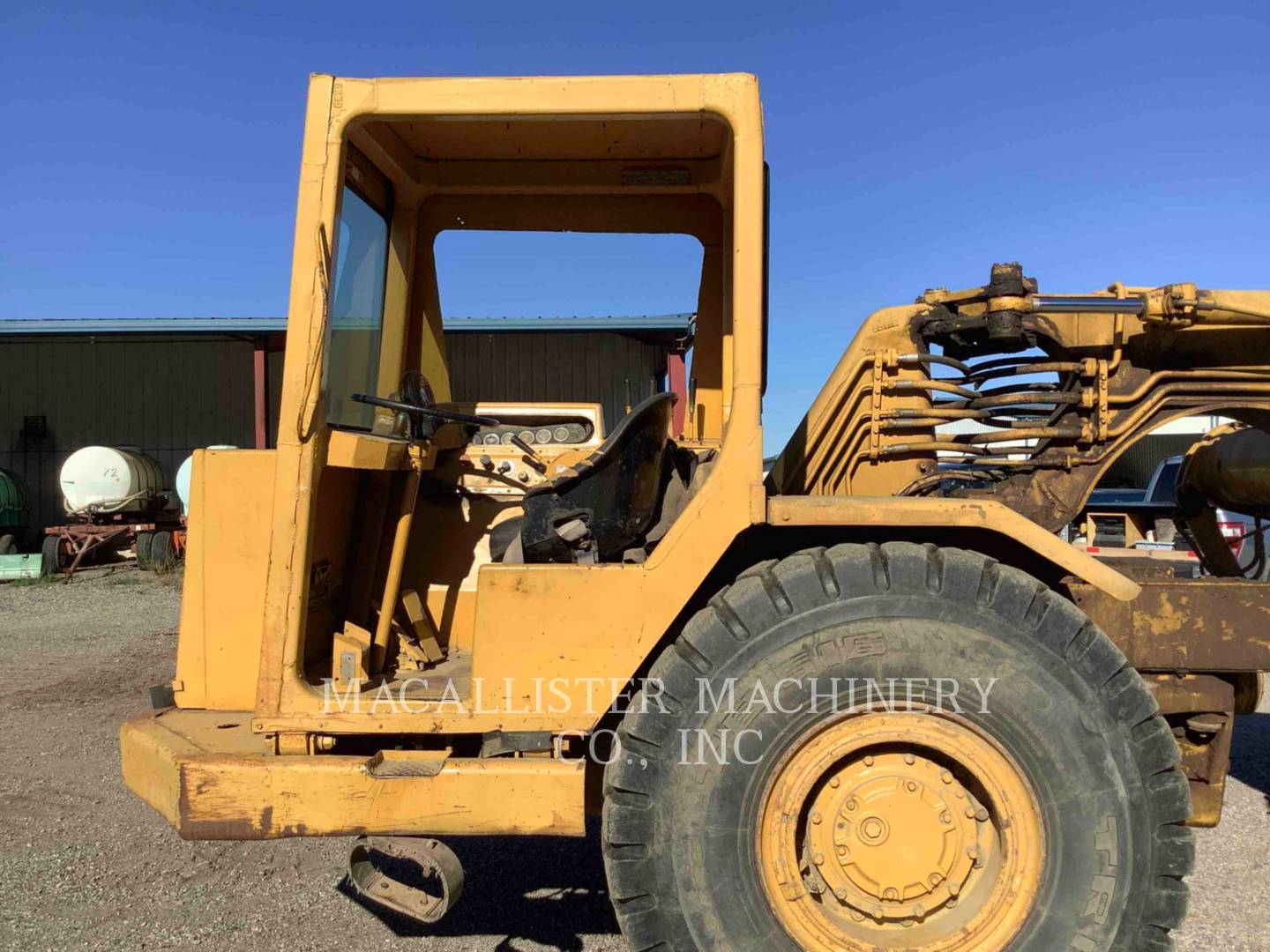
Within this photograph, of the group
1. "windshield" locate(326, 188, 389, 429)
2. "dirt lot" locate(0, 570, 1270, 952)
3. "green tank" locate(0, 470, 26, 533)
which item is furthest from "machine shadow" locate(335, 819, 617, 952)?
"green tank" locate(0, 470, 26, 533)

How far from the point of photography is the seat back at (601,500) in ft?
9.27

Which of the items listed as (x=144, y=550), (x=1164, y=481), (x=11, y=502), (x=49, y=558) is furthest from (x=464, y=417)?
(x=11, y=502)

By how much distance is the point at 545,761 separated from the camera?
2.55 m

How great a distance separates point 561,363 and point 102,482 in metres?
9.86

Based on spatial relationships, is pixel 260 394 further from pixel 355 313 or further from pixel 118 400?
pixel 355 313

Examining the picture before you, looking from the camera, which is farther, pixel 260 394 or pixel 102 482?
pixel 260 394

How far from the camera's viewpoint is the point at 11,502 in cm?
1931

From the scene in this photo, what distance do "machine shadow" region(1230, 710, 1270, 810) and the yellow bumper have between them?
13.7 ft

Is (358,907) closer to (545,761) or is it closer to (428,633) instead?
(428,633)

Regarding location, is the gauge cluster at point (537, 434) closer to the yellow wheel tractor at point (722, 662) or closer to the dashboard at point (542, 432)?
the dashboard at point (542, 432)

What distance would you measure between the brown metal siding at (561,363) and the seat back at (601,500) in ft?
50.0

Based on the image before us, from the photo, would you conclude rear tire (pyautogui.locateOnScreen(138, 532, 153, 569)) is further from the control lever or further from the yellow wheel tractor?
the control lever

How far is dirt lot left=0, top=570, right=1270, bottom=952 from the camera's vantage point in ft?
10.6

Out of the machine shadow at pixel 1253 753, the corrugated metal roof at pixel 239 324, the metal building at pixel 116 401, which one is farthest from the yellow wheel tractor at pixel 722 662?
the metal building at pixel 116 401
